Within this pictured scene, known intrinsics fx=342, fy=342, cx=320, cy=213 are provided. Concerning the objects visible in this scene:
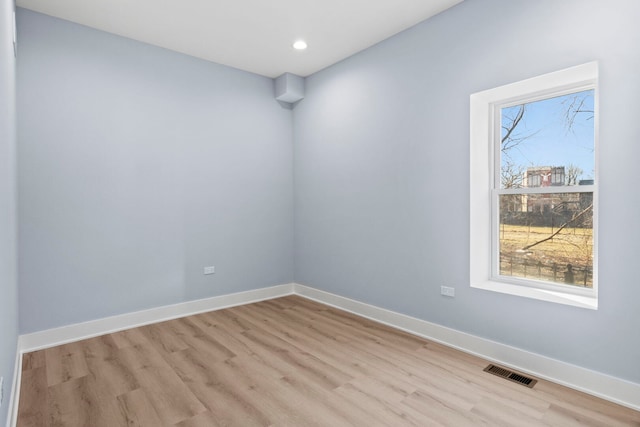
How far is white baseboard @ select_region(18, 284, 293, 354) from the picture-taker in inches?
121

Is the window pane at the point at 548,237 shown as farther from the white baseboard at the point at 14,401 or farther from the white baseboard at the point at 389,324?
the white baseboard at the point at 14,401

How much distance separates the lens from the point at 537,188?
275 cm

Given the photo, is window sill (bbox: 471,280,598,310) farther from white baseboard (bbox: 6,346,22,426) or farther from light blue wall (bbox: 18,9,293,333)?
white baseboard (bbox: 6,346,22,426)

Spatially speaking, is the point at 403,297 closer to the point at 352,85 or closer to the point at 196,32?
the point at 352,85

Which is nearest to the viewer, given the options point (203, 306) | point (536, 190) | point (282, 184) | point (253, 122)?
point (536, 190)

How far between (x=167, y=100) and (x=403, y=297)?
10.9 ft

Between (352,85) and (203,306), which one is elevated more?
(352,85)

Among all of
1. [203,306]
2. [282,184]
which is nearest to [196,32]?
[282,184]

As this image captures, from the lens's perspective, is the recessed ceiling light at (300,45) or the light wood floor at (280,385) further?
the recessed ceiling light at (300,45)

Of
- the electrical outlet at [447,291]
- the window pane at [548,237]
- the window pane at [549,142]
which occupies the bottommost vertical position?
the electrical outlet at [447,291]

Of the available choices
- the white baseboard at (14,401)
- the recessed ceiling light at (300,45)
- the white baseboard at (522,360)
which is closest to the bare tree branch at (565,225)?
the white baseboard at (522,360)

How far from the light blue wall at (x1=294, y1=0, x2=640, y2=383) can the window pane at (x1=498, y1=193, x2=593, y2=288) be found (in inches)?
13.2

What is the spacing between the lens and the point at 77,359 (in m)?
2.85

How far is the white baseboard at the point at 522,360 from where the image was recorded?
218 centimetres
